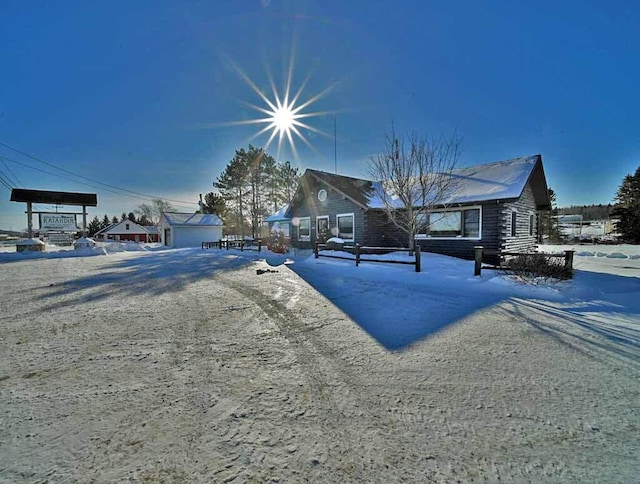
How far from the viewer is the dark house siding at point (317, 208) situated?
50.0ft

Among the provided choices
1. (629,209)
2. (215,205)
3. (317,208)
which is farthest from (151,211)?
(629,209)

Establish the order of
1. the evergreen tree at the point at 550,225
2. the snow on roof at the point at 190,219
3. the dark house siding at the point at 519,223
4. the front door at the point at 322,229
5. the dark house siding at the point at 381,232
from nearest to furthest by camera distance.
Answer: the dark house siding at the point at 519,223 < the dark house siding at the point at 381,232 < the front door at the point at 322,229 < the evergreen tree at the point at 550,225 < the snow on roof at the point at 190,219

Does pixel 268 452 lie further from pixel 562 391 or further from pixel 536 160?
pixel 536 160

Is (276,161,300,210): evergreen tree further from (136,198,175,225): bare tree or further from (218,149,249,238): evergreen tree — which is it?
(136,198,175,225): bare tree

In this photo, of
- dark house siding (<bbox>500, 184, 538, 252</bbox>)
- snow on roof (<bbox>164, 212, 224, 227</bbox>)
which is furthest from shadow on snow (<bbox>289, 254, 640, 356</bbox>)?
snow on roof (<bbox>164, 212, 224, 227</bbox>)

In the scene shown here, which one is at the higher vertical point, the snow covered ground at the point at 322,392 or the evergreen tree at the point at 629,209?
the evergreen tree at the point at 629,209

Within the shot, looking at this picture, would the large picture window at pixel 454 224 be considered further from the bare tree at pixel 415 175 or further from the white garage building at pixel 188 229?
the white garage building at pixel 188 229

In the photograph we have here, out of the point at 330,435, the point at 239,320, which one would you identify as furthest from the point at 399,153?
the point at 330,435

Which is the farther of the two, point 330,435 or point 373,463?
point 330,435

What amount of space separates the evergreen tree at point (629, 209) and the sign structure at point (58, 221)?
48129mm

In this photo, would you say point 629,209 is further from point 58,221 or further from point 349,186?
point 58,221

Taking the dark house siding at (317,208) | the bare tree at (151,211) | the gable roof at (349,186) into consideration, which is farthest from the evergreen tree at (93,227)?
the gable roof at (349,186)

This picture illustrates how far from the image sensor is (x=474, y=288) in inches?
275

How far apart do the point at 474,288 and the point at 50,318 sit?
363 inches
